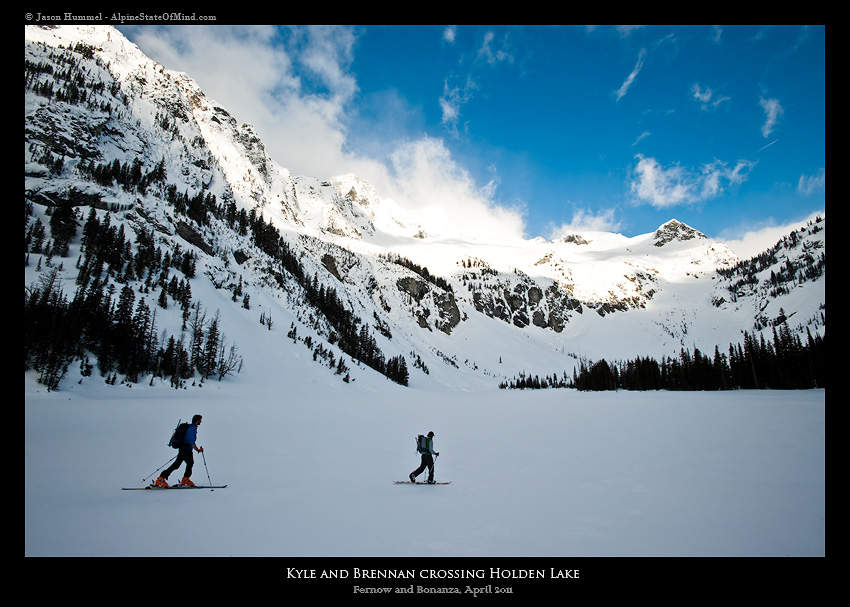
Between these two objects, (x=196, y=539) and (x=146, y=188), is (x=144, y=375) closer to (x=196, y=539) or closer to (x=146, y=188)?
(x=196, y=539)

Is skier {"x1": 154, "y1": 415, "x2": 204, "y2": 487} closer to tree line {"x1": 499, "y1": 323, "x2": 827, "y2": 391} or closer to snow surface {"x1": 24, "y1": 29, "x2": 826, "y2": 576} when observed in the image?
snow surface {"x1": 24, "y1": 29, "x2": 826, "y2": 576}

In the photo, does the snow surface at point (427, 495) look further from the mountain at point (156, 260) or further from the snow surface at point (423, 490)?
the mountain at point (156, 260)

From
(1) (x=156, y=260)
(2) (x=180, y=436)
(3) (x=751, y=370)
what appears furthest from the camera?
(3) (x=751, y=370)

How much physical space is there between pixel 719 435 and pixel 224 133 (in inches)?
9173

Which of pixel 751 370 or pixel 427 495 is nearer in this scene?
pixel 427 495

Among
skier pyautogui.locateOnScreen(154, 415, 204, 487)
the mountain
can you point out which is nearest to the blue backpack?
skier pyautogui.locateOnScreen(154, 415, 204, 487)
